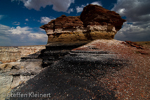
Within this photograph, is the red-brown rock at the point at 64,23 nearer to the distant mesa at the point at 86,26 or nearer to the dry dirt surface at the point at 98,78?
the distant mesa at the point at 86,26

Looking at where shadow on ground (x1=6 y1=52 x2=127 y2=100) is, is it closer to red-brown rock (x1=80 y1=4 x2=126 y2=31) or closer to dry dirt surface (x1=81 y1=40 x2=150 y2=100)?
dry dirt surface (x1=81 y1=40 x2=150 y2=100)

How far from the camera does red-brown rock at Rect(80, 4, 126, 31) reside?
645 cm

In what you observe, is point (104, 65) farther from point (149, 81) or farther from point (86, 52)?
point (149, 81)

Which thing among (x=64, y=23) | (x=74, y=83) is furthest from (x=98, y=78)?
(x=64, y=23)

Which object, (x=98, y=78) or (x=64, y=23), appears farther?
(x=64, y=23)

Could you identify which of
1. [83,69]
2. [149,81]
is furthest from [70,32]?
[149,81]

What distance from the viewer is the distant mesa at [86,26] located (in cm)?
657

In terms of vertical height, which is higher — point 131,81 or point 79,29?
point 79,29

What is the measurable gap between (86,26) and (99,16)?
4.81 feet

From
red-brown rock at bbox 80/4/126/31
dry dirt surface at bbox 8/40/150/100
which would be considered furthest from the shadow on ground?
red-brown rock at bbox 80/4/126/31

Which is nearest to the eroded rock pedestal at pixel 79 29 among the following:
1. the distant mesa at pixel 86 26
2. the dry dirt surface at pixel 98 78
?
the distant mesa at pixel 86 26

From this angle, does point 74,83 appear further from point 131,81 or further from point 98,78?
point 131,81

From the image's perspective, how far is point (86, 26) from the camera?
691 centimetres

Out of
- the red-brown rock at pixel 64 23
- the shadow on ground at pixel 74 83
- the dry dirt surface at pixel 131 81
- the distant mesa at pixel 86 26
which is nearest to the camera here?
the dry dirt surface at pixel 131 81
